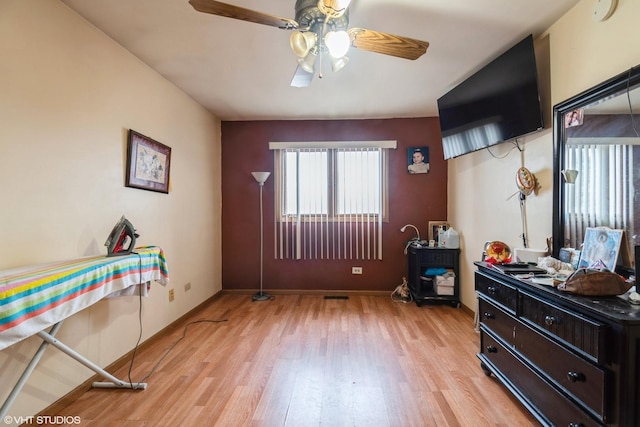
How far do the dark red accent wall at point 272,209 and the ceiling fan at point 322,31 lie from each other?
221cm

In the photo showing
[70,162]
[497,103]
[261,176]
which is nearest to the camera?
[70,162]

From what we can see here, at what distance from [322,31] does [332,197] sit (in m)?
2.48

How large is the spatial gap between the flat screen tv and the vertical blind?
40cm

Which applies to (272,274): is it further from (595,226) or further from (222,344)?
(595,226)

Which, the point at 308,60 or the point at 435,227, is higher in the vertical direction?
the point at 308,60

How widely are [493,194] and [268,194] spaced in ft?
9.15

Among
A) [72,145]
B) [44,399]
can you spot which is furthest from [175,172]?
[44,399]

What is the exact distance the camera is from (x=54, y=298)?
1.31 meters

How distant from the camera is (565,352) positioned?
1325 mm

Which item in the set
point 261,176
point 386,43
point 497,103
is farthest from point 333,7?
point 261,176

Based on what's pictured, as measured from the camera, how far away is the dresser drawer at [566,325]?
1149 millimetres

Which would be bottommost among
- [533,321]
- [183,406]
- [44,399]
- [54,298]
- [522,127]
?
[183,406]

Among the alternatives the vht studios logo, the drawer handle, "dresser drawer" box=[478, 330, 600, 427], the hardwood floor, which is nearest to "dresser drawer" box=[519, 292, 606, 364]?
the drawer handle

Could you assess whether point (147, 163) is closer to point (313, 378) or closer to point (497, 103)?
point (313, 378)
